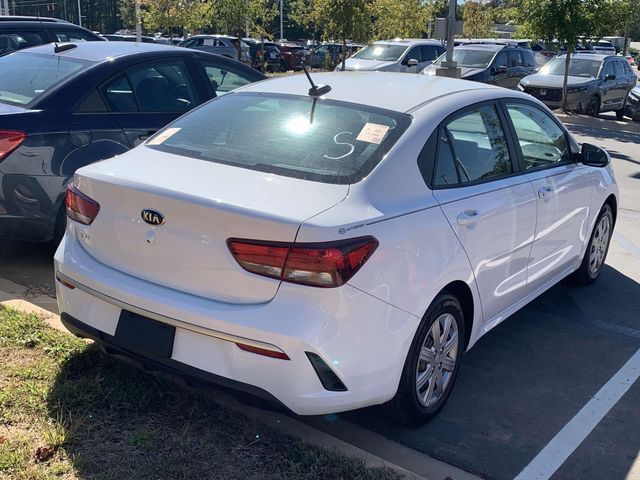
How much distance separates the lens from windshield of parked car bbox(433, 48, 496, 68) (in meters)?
19.6

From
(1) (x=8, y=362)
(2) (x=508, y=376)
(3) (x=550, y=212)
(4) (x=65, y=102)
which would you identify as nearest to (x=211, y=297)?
(1) (x=8, y=362)

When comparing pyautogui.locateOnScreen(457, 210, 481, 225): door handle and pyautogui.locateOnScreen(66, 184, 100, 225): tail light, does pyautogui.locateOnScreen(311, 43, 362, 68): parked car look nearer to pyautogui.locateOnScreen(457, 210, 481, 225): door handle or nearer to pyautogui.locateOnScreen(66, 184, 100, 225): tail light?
pyautogui.locateOnScreen(457, 210, 481, 225): door handle

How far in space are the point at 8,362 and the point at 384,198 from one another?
2155 millimetres

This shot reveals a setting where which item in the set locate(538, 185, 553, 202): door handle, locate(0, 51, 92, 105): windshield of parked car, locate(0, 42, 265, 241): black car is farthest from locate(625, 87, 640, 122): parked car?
locate(0, 51, 92, 105): windshield of parked car

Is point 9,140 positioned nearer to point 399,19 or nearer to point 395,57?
point 395,57

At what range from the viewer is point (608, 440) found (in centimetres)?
364

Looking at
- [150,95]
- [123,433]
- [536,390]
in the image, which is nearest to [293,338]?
[123,433]

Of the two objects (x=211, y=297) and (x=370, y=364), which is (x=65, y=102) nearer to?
(x=211, y=297)

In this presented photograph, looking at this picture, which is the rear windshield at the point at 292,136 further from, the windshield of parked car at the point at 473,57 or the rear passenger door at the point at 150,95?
the windshield of parked car at the point at 473,57

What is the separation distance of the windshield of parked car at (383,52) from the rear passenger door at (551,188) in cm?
1577

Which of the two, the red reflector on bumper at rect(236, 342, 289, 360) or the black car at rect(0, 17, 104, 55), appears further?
the black car at rect(0, 17, 104, 55)

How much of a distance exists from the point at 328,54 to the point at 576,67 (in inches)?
587

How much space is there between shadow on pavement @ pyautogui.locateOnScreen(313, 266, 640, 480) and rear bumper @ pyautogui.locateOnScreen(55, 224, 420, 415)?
0.56 metres

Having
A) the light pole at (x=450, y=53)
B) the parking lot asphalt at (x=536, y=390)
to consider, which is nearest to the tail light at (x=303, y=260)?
the parking lot asphalt at (x=536, y=390)
